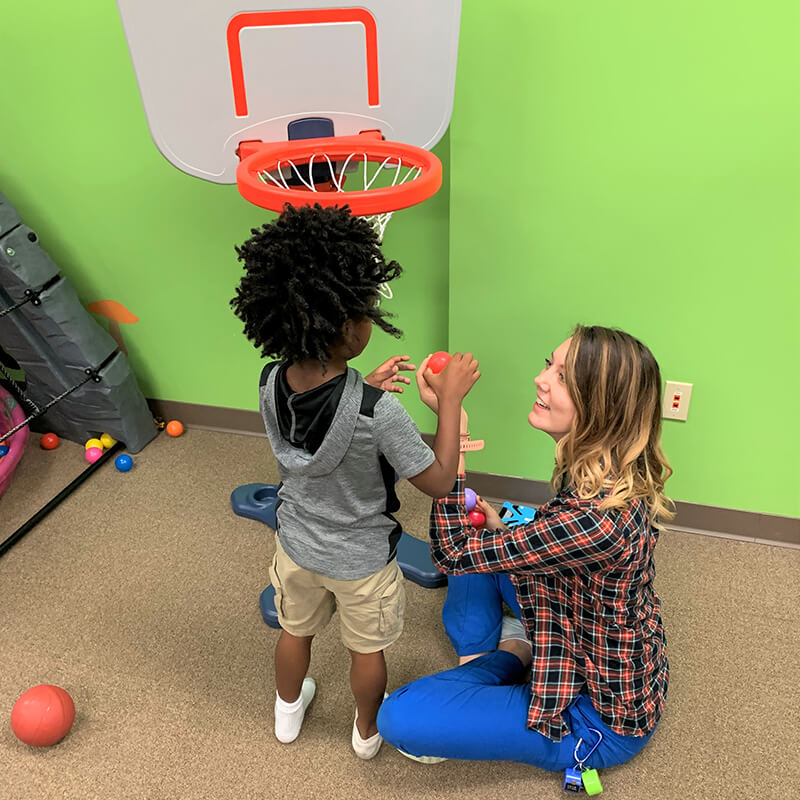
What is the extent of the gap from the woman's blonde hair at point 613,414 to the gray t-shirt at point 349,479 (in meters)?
0.27

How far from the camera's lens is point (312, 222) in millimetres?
930

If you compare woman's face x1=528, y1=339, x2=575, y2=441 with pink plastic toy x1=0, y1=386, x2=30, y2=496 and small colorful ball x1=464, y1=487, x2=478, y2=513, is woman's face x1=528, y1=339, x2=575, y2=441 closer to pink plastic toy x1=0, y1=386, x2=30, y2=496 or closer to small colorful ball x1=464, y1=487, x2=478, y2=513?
small colorful ball x1=464, y1=487, x2=478, y2=513

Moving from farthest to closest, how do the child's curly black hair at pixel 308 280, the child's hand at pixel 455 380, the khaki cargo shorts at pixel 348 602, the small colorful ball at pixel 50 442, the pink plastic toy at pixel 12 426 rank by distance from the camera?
the small colorful ball at pixel 50 442, the pink plastic toy at pixel 12 426, the khaki cargo shorts at pixel 348 602, the child's hand at pixel 455 380, the child's curly black hair at pixel 308 280

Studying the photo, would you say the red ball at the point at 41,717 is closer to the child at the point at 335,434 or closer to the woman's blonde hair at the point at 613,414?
the child at the point at 335,434

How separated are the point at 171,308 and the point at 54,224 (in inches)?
15.5

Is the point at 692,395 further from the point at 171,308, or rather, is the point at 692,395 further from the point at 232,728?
the point at 171,308

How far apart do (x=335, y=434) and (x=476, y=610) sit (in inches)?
25.8

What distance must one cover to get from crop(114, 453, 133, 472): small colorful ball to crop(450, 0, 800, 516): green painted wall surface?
3.42 ft

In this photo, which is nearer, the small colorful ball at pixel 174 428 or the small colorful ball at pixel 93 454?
the small colorful ball at pixel 93 454

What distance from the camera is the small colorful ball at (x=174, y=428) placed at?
7.43 ft

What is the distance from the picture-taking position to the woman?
1128 mm

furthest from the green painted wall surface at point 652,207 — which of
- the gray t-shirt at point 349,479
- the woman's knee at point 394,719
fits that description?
the woman's knee at point 394,719

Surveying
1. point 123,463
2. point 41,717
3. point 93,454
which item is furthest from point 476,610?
point 93,454

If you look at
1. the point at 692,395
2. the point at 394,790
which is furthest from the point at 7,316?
the point at 692,395
